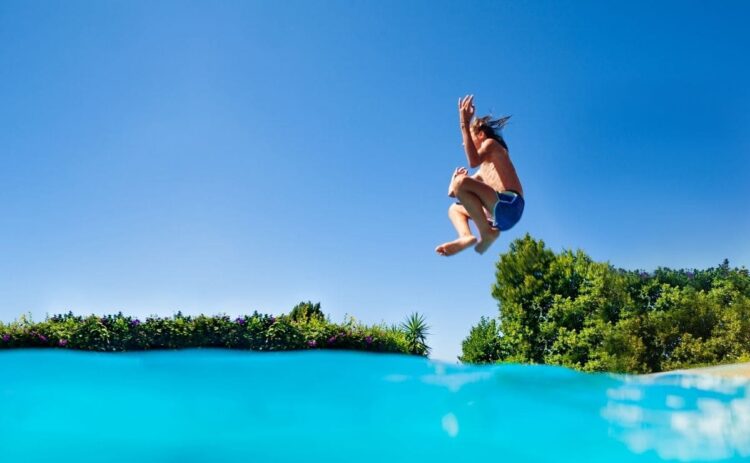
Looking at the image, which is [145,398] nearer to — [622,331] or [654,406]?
[654,406]

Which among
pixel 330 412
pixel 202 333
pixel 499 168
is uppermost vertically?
pixel 499 168

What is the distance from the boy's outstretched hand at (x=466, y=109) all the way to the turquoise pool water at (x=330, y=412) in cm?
924

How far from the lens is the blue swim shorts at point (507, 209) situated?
539 cm

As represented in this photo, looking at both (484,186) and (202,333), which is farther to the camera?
(202,333)

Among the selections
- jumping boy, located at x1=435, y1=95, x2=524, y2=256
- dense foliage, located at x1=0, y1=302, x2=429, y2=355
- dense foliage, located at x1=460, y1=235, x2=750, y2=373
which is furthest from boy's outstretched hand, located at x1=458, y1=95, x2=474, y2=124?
dense foliage, located at x1=460, y1=235, x2=750, y2=373

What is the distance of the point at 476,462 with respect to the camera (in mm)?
13156

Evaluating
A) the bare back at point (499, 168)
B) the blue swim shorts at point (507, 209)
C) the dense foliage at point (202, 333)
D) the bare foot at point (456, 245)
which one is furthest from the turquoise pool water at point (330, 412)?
the bare back at point (499, 168)

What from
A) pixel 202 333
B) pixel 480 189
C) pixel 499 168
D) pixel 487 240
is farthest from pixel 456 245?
pixel 202 333

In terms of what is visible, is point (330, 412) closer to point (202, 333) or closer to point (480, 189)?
point (202, 333)

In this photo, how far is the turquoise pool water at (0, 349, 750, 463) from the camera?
12.2 metres

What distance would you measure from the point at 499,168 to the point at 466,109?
642 millimetres

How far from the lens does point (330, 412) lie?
14414mm

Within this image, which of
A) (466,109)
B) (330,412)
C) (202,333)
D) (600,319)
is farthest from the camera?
(600,319)

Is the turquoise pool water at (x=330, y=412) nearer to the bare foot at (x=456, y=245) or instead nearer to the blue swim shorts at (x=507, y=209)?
the bare foot at (x=456, y=245)
